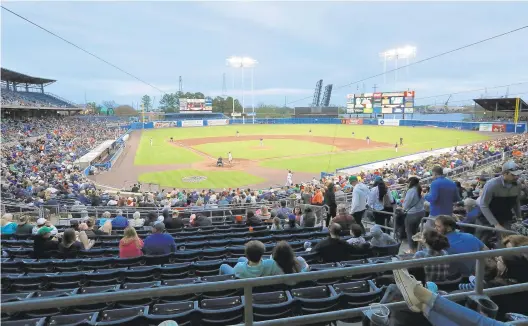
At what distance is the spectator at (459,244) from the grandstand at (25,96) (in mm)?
51700

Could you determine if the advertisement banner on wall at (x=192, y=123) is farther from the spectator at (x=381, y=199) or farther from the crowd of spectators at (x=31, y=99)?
the spectator at (x=381, y=199)

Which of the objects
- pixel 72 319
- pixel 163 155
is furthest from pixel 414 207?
pixel 163 155

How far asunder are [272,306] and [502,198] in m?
4.42

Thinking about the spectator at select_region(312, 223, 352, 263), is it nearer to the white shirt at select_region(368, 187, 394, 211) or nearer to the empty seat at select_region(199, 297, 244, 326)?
the empty seat at select_region(199, 297, 244, 326)

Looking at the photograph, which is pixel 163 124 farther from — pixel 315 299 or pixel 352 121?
pixel 315 299

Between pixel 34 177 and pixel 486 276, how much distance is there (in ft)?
85.2

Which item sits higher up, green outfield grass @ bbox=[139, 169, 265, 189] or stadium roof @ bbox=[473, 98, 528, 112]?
stadium roof @ bbox=[473, 98, 528, 112]

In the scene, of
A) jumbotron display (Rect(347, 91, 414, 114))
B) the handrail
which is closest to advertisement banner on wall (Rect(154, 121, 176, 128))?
jumbotron display (Rect(347, 91, 414, 114))

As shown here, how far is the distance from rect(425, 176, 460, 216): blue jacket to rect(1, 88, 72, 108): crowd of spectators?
51584 mm

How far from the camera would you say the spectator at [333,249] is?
5691mm

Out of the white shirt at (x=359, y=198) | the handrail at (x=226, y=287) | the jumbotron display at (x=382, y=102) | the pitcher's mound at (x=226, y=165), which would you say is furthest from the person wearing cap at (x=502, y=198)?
the jumbotron display at (x=382, y=102)

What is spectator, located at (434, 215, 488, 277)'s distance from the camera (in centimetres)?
417

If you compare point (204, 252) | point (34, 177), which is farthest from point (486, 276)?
point (34, 177)

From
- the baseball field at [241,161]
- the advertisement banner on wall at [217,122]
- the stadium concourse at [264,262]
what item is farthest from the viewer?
the advertisement banner on wall at [217,122]
